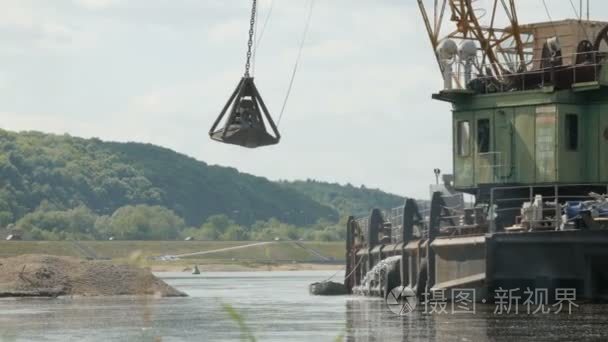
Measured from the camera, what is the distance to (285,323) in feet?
119

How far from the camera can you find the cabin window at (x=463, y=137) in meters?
46.2

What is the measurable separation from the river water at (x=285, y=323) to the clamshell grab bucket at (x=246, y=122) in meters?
Answer: 4.27

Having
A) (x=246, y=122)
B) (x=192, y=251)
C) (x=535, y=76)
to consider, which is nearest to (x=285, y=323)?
(x=246, y=122)

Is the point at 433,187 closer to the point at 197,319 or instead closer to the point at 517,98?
the point at 517,98

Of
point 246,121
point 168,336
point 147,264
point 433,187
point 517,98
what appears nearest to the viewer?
point 147,264

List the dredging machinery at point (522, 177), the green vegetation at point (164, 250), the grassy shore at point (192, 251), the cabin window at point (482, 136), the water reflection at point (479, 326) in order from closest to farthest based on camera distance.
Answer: the water reflection at point (479, 326) → the dredging machinery at point (522, 177) → the cabin window at point (482, 136) → the green vegetation at point (164, 250) → the grassy shore at point (192, 251)

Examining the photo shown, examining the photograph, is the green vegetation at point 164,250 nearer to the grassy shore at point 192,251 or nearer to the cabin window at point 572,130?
the grassy shore at point 192,251

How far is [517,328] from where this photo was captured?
3250cm

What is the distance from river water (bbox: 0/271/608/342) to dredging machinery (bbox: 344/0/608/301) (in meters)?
1.34

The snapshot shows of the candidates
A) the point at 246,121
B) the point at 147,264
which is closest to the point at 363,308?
the point at 246,121

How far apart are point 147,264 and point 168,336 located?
50.8 ft

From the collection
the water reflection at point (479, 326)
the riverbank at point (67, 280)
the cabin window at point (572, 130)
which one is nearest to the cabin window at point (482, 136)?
the cabin window at point (572, 130)

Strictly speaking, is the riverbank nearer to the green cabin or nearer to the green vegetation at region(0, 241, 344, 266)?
the green cabin

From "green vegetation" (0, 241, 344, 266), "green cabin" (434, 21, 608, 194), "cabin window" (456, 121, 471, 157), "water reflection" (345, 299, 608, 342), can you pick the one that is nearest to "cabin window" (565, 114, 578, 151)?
"green cabin" (434, 21, 608, 194)
